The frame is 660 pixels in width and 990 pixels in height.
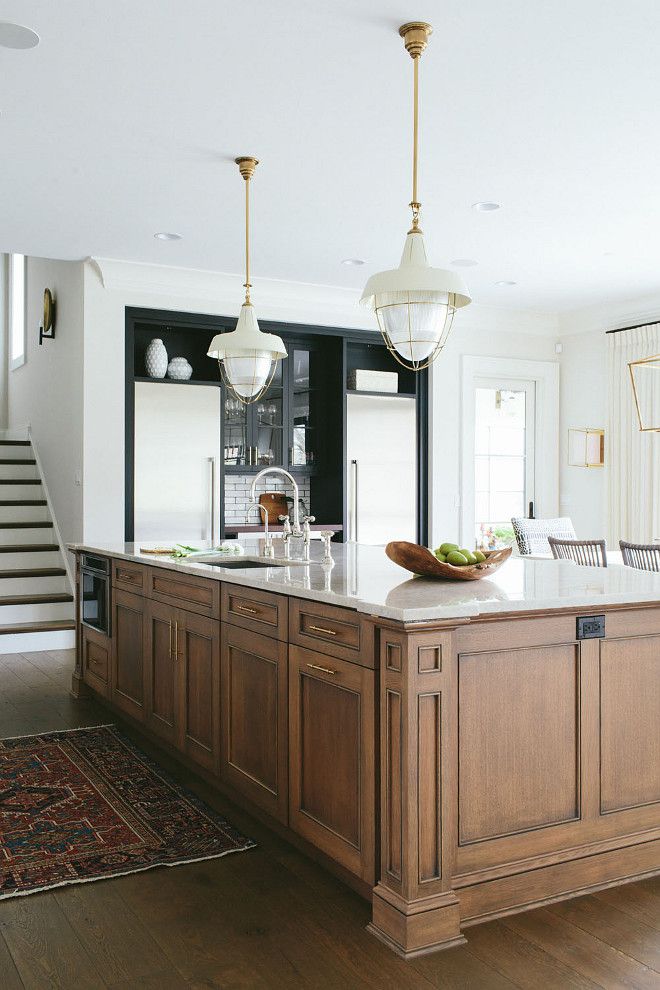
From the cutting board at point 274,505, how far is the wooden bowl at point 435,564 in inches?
180

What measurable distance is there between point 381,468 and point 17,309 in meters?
4.85

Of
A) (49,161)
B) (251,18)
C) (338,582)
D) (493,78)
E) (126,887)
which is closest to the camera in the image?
(126,887)

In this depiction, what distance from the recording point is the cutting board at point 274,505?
754 cm

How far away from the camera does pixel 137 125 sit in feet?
13.3

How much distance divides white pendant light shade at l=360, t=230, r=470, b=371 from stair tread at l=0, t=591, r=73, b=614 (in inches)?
180

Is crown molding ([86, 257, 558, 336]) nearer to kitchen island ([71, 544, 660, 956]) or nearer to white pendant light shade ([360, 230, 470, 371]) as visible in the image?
white pendant light shade ([360, 230, 470, 371])

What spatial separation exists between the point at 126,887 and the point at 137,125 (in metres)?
3.19

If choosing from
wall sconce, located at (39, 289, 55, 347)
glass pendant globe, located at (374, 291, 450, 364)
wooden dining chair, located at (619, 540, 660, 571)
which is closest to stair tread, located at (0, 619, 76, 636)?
wall sconce, located at (39, 289, 55, 347)

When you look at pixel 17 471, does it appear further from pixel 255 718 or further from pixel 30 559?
pixel 255 718

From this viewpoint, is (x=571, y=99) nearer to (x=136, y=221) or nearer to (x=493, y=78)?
(x=493, y=78)

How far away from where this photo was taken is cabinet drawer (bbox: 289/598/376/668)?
2404 mm

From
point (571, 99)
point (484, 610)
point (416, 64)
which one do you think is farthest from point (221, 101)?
point (484, 610)

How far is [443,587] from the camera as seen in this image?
2.78 metres

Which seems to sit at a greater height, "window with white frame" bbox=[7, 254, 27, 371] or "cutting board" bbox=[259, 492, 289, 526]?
"window with white frame" bbox=[7, 254, 27, 371]
